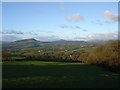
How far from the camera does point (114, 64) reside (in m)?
30.8

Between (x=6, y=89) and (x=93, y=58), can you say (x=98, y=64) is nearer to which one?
(x=93, y=58)

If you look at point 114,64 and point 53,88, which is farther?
point 114,64

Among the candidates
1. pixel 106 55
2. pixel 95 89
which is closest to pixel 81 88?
pixel 95 89

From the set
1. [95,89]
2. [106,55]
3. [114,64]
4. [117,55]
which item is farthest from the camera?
[106,55]

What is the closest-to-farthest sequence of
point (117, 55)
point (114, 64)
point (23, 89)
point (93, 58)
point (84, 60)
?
1. point (23, 89)
2. point (114, 64)
3. point (117, 55)
4. point (93, 58)
5. point (84, 60)

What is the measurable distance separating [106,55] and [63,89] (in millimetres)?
27374

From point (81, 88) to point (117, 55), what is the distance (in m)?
22.3

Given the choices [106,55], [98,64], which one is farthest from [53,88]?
[98,64]

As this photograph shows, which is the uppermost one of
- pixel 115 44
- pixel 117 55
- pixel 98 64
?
pixel 115 44

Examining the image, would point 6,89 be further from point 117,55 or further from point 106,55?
point 106,55

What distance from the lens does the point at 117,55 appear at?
34312mm

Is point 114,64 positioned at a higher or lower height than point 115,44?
lower

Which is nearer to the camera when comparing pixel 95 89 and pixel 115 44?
pixel 95 89

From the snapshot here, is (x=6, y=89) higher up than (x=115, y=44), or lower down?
lower down
